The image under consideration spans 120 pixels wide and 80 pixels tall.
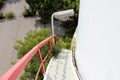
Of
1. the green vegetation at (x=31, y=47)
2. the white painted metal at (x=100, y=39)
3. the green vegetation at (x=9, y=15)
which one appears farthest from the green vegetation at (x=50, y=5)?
the white painted metal at (x=100, y=39)

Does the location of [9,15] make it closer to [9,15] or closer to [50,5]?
[9,15]

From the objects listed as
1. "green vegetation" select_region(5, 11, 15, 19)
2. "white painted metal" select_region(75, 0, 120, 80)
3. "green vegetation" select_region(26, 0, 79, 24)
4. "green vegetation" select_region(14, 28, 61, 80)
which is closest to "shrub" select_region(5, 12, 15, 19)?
"green vegetation" select_region(5, 11, 15, 19)

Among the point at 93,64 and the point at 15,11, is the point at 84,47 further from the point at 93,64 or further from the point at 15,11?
the point at 15,11

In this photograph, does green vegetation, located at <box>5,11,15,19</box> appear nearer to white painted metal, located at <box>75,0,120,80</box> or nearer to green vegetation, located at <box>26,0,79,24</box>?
green vegetation, located at <box>26,0,79,24</box>

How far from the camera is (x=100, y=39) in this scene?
15.9ft

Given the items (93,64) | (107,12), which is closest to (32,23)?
(93,64)

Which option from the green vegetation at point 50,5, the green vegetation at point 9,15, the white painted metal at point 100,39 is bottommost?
the green vegetation at point 9,15

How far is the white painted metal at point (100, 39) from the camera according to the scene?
412 cm

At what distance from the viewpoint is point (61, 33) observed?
46.6 ft

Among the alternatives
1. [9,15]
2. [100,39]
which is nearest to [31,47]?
[100,39]

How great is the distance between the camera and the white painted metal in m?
4.12

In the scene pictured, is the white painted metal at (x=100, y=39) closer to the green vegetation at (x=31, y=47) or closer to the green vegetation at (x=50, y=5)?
the green vegetation at (x=31, y=47)

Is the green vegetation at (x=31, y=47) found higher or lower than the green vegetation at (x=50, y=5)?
lower

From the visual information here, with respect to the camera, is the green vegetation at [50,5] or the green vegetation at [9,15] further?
the green vegetation at [9,15]
